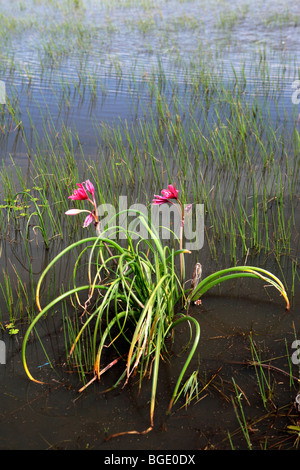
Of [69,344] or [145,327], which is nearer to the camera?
[145,327]

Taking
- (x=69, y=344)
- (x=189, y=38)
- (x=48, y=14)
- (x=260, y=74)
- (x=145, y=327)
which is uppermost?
(x=48, y=14)

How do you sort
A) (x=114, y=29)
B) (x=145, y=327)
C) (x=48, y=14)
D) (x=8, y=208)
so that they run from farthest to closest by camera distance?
1. (x=48, y=14)
2. (x=114, y=29)
3. (x=8, y=208)
4. (x=145, y=327)

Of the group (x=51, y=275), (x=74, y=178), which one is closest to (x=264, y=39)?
(x=74, y=178)

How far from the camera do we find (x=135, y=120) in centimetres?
566

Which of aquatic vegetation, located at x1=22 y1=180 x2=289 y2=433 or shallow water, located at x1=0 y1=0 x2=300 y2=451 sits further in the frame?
aquatic vegetation, located at x1=22 y1=180 x2=289 y2=433

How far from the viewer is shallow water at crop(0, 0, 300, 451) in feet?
6.18

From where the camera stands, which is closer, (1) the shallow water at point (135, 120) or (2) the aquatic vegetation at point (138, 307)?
(1) the shallow water at point (135, 120)

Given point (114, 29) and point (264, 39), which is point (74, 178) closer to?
point (264, 39)

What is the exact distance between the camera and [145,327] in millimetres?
2037

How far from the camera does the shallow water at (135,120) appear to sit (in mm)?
1884

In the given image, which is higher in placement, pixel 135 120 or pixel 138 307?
pixel 135 120

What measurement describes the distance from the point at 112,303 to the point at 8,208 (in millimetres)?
1436

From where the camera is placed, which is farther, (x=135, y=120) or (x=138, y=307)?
(x=135, y=120)

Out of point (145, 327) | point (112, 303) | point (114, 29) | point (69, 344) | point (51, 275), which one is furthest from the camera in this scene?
point (114, 29)
